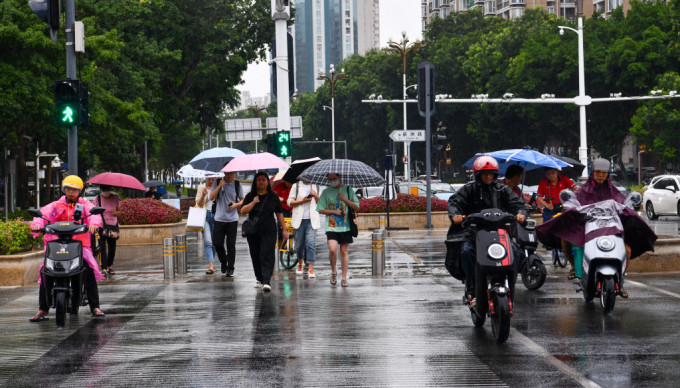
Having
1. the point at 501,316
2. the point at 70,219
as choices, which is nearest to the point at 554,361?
the point at 501,316

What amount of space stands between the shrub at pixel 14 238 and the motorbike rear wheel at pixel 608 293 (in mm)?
9357

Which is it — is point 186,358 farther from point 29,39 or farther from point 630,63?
point 630,63

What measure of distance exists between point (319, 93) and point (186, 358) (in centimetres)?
10115

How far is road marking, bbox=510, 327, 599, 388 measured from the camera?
6825mm

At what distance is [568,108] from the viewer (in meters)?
58.5

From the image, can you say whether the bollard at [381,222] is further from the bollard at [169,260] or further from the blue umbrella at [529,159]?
the bollard at [169,260]

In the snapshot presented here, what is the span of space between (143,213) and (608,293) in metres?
18.3

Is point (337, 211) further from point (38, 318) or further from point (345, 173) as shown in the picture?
point (38, 318)

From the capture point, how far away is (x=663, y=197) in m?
32.8

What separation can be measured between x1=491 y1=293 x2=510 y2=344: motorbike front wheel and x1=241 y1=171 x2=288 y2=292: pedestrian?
200 inches

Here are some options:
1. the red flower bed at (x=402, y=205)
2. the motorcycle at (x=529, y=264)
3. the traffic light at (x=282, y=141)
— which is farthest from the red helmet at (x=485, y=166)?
the red flower bed at (x=402, y=205)

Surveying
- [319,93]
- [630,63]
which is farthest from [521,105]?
[319,93]

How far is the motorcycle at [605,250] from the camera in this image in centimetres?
1011

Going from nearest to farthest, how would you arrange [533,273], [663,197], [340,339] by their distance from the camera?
1. [340,339]
2. [533,273]
3. [663,197]
